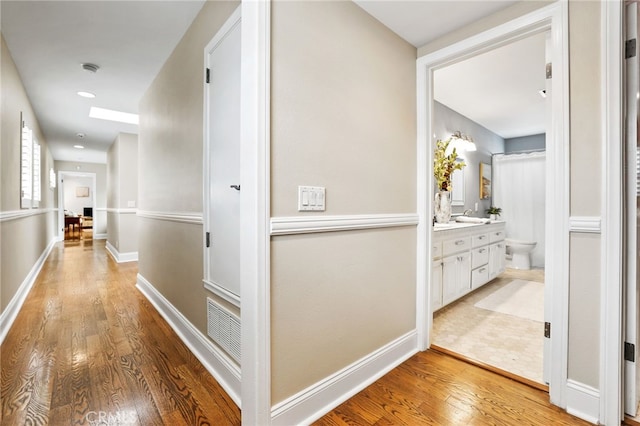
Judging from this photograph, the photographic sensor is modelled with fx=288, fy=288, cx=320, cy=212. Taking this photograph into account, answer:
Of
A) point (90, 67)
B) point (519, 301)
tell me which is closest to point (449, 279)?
point (519, 301)

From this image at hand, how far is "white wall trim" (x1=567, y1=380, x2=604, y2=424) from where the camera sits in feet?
4.56

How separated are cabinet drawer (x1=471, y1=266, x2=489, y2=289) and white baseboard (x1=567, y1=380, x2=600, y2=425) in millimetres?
1766

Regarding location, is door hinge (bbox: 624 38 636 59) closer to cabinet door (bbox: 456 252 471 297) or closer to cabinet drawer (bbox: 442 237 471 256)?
cabinet drawer (bbox: 442 237 471 256)

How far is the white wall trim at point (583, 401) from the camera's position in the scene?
54.7 inches

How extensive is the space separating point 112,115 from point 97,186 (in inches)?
221

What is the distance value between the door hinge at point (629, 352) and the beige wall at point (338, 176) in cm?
107

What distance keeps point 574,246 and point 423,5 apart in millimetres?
1553

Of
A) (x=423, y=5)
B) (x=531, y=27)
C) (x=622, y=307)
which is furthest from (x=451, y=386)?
(x=423, y=5)

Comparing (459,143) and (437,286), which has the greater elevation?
(459,143)

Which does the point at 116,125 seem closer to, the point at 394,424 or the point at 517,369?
the point at 394,424

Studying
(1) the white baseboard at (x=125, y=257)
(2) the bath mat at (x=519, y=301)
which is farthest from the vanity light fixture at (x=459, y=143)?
(1) the white baseboard at (x=125, y=257)

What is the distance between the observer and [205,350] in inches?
74.4

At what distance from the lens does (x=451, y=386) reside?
5.49 ft

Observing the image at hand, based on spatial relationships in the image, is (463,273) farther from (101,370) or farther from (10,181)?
(10,181)
